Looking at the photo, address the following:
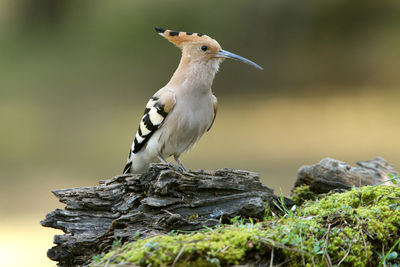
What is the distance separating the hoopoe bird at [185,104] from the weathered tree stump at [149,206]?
778mm

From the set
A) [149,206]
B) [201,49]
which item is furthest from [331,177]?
[149,206]

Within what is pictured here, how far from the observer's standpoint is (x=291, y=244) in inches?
104

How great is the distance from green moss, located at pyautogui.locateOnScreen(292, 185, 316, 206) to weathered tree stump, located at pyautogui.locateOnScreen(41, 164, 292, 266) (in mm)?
559

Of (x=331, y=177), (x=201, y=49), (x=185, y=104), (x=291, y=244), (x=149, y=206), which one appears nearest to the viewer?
(x=291, y=244)

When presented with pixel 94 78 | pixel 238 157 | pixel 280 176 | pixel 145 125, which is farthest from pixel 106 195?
pixel 94 78

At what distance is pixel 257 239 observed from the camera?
261cm

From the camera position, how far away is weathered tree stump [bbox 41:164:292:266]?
315 centimetres

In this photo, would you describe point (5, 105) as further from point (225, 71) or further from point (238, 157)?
point (238, 157)

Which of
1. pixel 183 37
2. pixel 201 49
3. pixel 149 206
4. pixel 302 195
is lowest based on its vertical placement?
pixel 149 206

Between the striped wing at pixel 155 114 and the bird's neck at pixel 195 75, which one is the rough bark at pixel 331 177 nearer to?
the bird's neck at pixel 195 75

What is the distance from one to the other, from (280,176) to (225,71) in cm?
504

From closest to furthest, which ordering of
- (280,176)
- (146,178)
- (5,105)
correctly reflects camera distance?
(146,178) < (280,176) < (5,105)

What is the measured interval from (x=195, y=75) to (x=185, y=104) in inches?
8.7

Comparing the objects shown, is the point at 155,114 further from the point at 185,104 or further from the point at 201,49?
the point at 201,49
